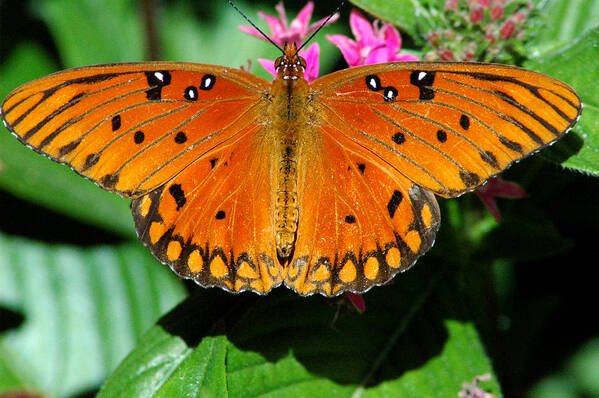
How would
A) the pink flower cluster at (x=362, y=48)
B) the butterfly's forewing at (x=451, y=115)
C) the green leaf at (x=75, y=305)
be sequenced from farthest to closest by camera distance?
the green leaf at (x=75, y=305), the pink flower cluster at (x=362, y=48), the butterfly's forewing at (x=451, y=115)

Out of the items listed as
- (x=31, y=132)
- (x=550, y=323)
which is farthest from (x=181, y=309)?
(x=550, y=323)

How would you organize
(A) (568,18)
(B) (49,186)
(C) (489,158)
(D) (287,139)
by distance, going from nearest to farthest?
1. (C) (489,158)
2. (D) (287,139)
3. (A) (568,18)
4. (B) (49,186)

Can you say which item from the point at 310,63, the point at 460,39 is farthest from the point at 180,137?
the point at 460,39

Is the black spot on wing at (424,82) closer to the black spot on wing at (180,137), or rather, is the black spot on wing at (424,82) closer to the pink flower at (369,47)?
the pink flower at (369,47)

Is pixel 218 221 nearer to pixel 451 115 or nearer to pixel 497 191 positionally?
pixel 451 115

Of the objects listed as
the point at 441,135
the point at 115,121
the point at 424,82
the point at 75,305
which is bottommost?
the point at 75,305

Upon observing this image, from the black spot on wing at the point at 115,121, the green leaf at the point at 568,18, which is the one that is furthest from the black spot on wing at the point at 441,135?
the green leaf at the point at 568,18

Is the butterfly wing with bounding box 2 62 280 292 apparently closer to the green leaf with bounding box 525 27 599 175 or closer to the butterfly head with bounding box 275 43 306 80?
the butterfly head with bounding box 275 43 306 80

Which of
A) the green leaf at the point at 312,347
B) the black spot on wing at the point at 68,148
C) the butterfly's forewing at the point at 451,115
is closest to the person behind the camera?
the butterfly's forewing at the point at 451,115
